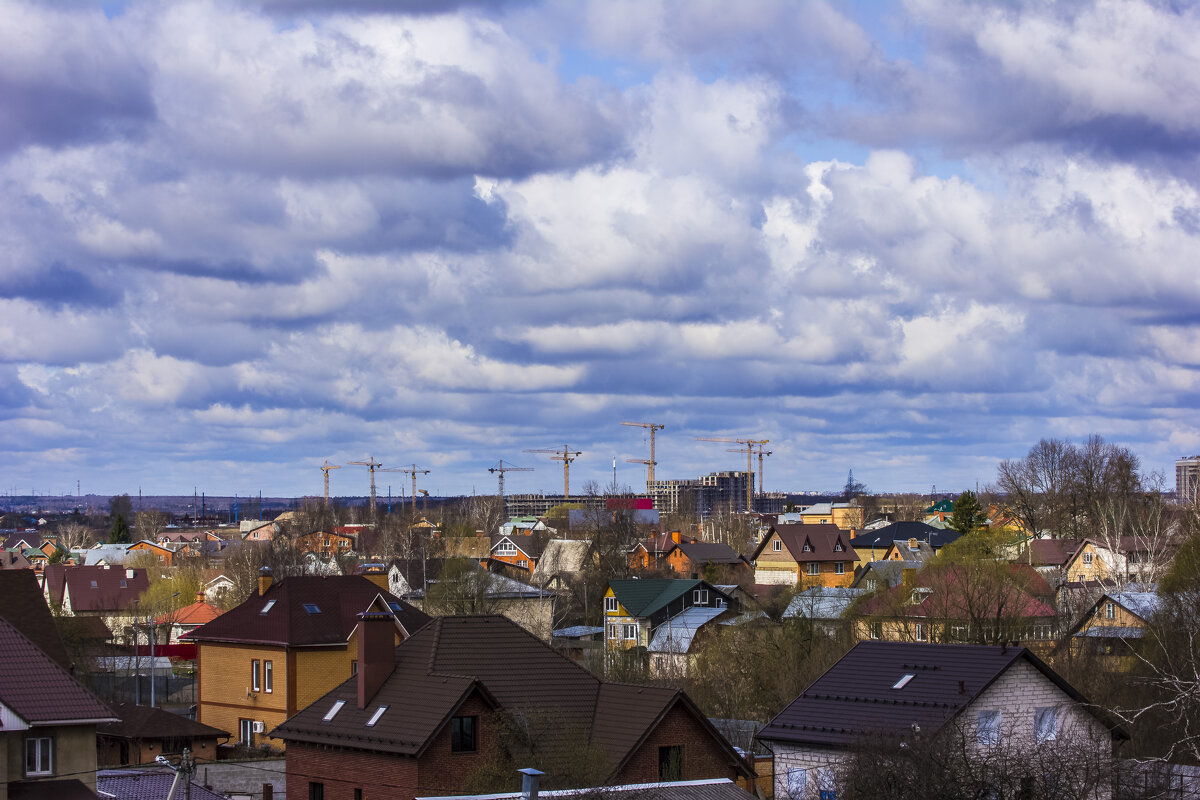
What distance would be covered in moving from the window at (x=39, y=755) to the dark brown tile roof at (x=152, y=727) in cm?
1450

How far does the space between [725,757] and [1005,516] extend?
106 meters

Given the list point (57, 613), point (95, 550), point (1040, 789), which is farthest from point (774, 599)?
point (95, 550)

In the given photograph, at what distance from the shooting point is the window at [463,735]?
32.7 meters

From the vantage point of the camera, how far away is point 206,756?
49969 mm

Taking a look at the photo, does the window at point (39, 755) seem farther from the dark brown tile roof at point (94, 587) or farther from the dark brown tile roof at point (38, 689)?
the dark brown tile roof at point (94, 587)

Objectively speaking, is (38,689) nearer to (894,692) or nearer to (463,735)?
(463,735)

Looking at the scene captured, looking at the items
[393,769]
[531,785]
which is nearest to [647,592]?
[393,769]

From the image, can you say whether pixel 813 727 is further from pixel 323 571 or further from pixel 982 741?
pixel 323 571

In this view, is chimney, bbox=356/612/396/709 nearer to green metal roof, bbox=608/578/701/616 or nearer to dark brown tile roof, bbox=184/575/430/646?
dark brown tile roof, bbox=184/575/430/646

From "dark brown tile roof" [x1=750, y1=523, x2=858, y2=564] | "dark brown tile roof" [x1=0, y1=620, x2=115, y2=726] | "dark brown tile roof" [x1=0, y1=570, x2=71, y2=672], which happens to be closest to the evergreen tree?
"dark brown tile roof" [x1=750, y1=523, x2=858, y2=564]

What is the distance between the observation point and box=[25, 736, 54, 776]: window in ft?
104

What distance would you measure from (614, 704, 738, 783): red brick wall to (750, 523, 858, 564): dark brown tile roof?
278 ft

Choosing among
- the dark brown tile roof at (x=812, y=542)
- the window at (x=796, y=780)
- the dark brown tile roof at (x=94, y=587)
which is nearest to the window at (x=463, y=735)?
the window at (x=796, y=780)

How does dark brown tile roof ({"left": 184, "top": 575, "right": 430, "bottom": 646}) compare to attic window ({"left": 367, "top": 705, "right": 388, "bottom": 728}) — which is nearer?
attic window ({"left": 367, "top": 705, "right": 388, "bottom": 728})
